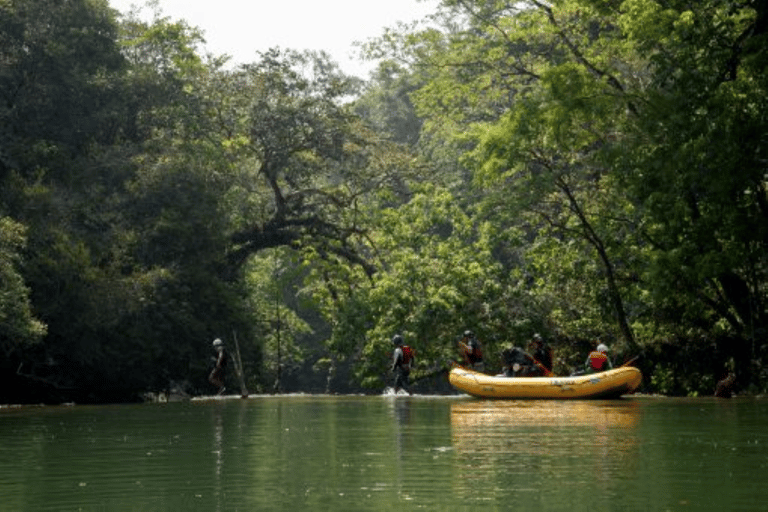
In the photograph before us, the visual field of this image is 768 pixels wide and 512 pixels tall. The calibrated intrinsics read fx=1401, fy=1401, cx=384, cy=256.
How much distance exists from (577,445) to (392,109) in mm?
81723

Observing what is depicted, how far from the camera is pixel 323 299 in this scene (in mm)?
53625

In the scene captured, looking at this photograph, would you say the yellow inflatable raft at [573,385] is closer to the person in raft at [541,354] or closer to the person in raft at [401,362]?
the person in raft at [541,354]

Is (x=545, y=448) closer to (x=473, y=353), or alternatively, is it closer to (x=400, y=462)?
(x=400, y=462)

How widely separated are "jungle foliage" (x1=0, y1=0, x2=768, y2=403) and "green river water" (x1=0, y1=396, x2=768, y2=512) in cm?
828

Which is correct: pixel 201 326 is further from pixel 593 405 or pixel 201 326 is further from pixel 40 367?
pixel 593 405

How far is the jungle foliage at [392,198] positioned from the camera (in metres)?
32.3

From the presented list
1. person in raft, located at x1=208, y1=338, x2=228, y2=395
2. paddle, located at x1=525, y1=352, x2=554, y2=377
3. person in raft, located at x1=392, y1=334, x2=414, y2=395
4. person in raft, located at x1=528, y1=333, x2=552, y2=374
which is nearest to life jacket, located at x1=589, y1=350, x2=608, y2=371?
paddle, located at x1=525, y1=352, x2=554, y2=377

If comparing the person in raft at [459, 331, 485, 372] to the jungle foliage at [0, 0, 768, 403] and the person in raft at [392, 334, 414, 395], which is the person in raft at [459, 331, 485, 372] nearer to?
the person in raft at [392, 334, 414, 395]

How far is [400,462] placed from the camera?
15727mm

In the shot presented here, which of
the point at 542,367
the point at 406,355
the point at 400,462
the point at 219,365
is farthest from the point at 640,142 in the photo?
the point at 400,462

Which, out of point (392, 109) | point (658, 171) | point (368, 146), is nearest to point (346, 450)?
point (658, 171)

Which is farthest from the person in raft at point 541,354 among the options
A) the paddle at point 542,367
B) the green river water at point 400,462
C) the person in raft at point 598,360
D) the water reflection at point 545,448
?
the green river water at point 400,462

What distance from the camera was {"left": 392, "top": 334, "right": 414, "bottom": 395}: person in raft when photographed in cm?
3922

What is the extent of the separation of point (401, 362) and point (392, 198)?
1235 centimetres
